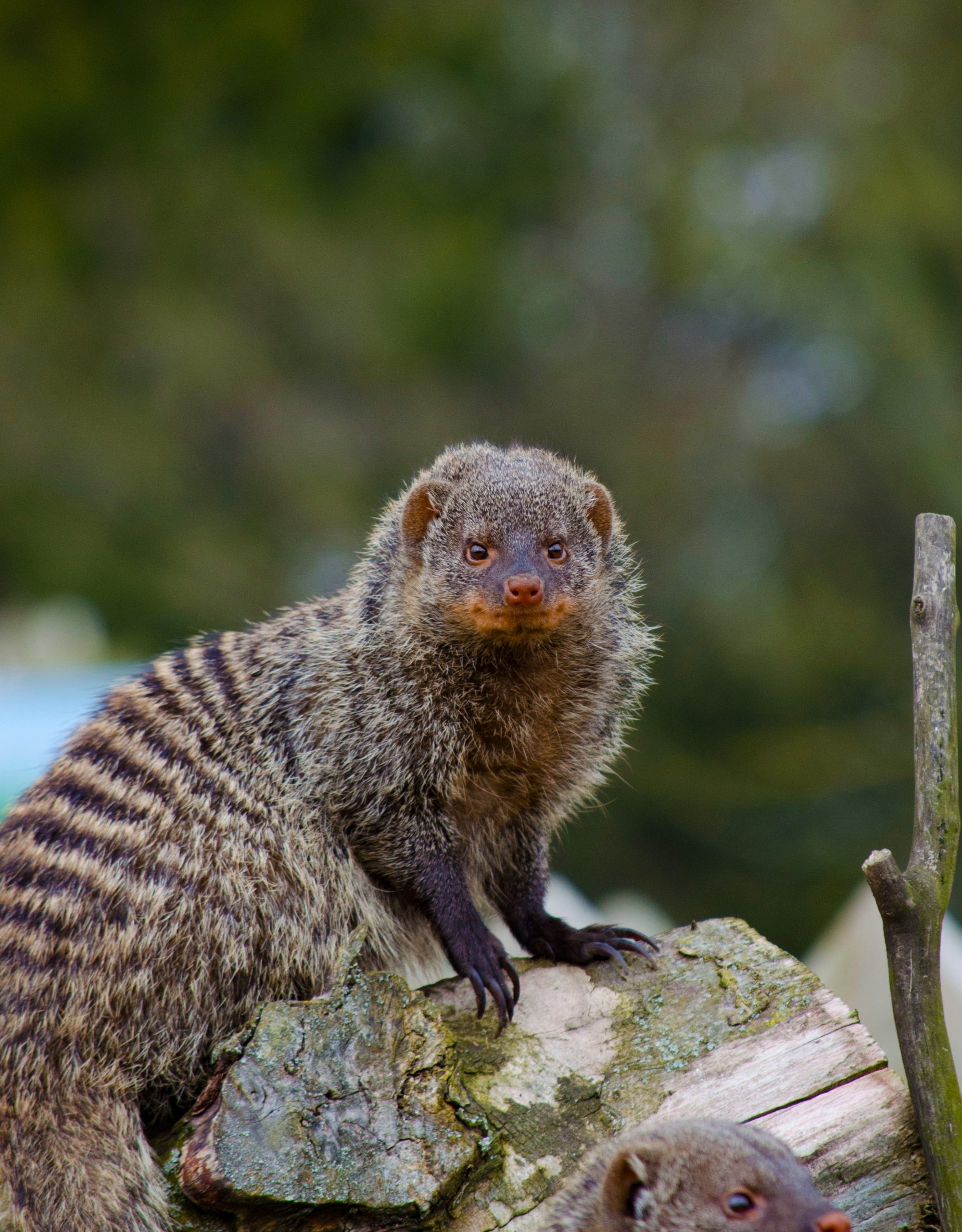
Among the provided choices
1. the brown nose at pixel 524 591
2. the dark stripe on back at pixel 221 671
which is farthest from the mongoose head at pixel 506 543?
the dark stripe on back at pixel 221 671

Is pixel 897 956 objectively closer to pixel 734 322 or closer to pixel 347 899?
pixel 347 899

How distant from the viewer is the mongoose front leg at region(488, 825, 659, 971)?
325 cm

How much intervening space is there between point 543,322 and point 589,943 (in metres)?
6.92

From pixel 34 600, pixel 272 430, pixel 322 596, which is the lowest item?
pixel 322 596

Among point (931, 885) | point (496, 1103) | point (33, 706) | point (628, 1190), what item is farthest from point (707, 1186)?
point (33, 706)

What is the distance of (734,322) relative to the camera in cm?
905

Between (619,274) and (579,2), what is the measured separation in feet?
6.63

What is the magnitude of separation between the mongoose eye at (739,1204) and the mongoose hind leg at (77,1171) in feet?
3.98

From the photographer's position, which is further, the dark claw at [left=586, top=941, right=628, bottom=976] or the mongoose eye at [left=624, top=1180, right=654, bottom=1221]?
the dark claw at [left=586, top=941, right=628, bottom=976]

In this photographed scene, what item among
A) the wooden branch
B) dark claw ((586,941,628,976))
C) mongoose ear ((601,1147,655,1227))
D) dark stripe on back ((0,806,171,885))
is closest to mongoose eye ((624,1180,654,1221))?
mongoose ear ((601,1147,655,1227))

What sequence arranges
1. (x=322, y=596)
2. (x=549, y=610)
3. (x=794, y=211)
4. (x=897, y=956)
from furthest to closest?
(x=794, y=211), (x=322, y=596), (x=549, y=610), (x=897, y=956)

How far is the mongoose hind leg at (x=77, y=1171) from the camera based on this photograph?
2717mm

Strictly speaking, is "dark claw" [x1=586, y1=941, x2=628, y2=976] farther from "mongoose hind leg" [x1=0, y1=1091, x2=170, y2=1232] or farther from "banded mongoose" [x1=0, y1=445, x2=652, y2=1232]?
"mongoose hind leg" [x1=0, y1=1091, x2=170, y2=1232]

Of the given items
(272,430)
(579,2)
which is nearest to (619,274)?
(579,2)
